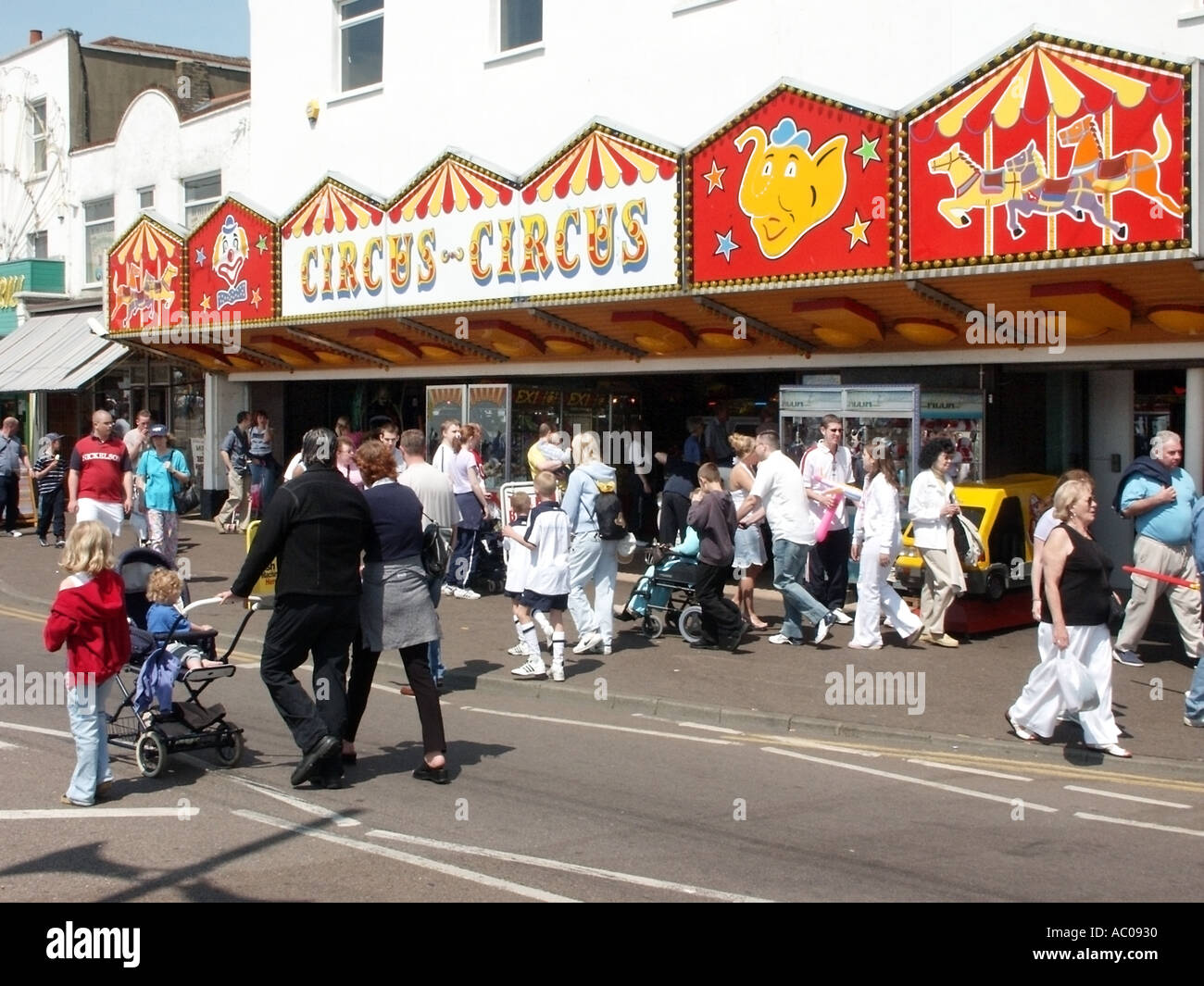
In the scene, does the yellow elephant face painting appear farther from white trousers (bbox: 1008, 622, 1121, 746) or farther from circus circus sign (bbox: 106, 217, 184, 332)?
circus circus sign (bbox: 106, 217, 184, 332)

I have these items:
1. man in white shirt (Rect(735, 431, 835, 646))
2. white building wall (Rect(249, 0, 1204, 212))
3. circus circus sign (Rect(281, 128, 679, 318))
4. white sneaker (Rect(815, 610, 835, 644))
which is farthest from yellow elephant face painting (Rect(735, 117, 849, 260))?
white sneaker (Rect(815, 610, 835, 644))

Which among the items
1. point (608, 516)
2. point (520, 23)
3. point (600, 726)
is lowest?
point (600, 726)

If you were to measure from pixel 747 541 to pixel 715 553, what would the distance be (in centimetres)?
102

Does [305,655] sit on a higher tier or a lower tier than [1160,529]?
lower

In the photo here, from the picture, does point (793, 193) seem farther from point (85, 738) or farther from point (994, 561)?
point (85, 738)

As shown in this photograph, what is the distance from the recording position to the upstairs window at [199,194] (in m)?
24.2

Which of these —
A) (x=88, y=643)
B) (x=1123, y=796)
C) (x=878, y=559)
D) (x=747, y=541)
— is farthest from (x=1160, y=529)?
(x=88, y=643)

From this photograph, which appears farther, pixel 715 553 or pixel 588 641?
pixel 588 641

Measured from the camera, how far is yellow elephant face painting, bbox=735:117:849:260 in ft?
41.5

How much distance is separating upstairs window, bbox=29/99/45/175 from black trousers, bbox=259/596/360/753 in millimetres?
25300

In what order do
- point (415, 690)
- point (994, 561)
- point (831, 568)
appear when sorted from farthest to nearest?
point (831, 568), point (994, 561), point (415, 690)

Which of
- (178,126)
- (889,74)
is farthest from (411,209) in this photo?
(178,126)

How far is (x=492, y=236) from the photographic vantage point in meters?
16.0

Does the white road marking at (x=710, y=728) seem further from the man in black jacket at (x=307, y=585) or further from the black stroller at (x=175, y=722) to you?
the black stroller at (x=175, y=722)
